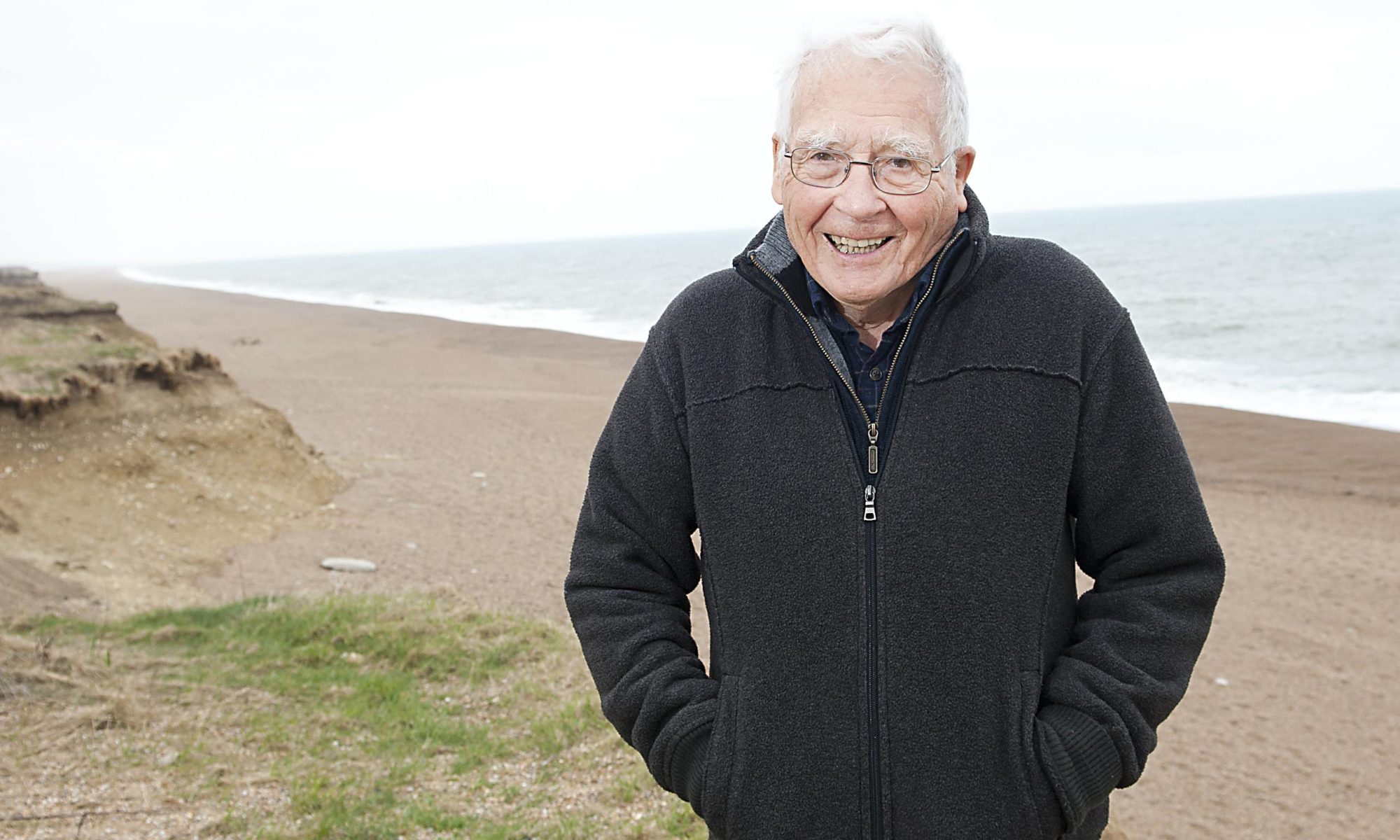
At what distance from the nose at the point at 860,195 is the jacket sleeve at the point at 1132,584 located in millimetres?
409

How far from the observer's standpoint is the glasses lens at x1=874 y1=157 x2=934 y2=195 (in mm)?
1693

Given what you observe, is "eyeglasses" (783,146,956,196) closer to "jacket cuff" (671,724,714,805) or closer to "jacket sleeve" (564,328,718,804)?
"jacket sleeve" (564,328,718,804)

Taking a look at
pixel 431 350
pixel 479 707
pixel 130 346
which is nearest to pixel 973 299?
pixel 479 707

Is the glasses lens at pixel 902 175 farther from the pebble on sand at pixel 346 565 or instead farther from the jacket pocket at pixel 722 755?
the pebble on sand at pixel 346 565

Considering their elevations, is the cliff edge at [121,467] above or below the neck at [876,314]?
below

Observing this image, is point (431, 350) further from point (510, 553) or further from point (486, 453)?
point (510, 553)

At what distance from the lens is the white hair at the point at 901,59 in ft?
5.42

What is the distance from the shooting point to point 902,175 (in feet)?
5.57


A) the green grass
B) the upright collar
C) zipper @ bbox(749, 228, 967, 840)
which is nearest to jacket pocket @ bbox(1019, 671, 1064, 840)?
zipper @ bbox(749, 228, 967, 840)

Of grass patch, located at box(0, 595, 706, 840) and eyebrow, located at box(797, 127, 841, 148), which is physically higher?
eyebrow, located at box(797, 127, 841, 148)

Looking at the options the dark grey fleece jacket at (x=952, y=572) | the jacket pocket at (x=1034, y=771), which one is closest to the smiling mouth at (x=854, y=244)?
the dark grey fleece jacket at (x=952, y=572)

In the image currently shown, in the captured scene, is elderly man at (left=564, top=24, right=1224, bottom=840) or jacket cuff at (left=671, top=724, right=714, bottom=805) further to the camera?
jacket cuff at (left=671, top=724, right=714, bottom=805)

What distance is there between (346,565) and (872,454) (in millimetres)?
6804

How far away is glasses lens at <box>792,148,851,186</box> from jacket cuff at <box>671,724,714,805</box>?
0.88 meters
